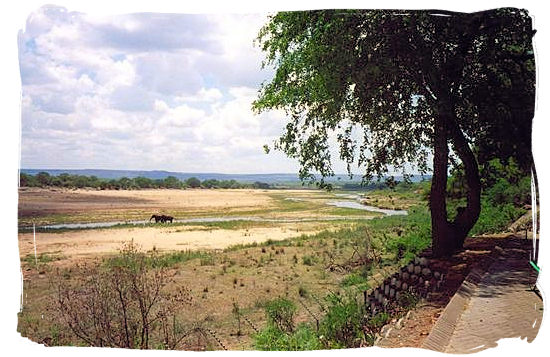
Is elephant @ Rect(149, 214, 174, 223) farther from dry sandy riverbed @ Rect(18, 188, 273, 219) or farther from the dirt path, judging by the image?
the dirt path

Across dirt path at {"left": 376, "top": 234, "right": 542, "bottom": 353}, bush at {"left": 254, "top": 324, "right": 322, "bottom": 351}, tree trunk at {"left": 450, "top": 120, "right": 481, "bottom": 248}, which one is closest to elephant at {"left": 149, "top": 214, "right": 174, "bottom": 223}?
bush at {"left": 254, "top": 324, "right": 322, "bottom": 351}

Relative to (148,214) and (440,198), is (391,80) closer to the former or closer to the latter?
(440,198)

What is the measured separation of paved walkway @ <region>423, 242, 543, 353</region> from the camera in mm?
4816

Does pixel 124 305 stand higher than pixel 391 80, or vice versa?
pixel 391 80

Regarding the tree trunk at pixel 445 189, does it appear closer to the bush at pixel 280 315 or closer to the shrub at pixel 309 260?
the shrub at pixel 309 260

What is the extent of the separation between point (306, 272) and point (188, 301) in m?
0.86

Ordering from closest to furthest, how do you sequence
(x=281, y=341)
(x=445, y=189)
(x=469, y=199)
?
(x=281, y=341) < (x=445, y=189) < (x=469, y=199)

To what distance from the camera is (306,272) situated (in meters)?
5.14

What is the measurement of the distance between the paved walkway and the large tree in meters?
0.40

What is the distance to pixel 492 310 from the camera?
5.04 meters

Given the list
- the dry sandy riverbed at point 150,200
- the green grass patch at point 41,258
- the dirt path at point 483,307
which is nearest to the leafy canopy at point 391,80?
the dry sandy riverbed at point 150,200

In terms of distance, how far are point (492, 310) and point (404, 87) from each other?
1.70 metres

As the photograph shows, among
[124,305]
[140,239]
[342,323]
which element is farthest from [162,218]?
[342,323]

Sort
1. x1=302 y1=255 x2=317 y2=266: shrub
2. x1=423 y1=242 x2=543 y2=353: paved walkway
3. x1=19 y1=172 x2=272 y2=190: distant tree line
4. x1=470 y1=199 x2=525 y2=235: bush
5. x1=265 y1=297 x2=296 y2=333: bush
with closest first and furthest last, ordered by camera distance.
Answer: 1. x1=423 y1=242 x2=543 y2=353: paved walkway
2. x1=265 y1=297 x2=296 y2=333: bush
3. x1=302 y1=255 x2=317 y2=266: shrub
4. x1=19 y1=172 x2=272 y2=190: distant tree line
5. x1=470 y1=199 x2=525 y2=235: bush
